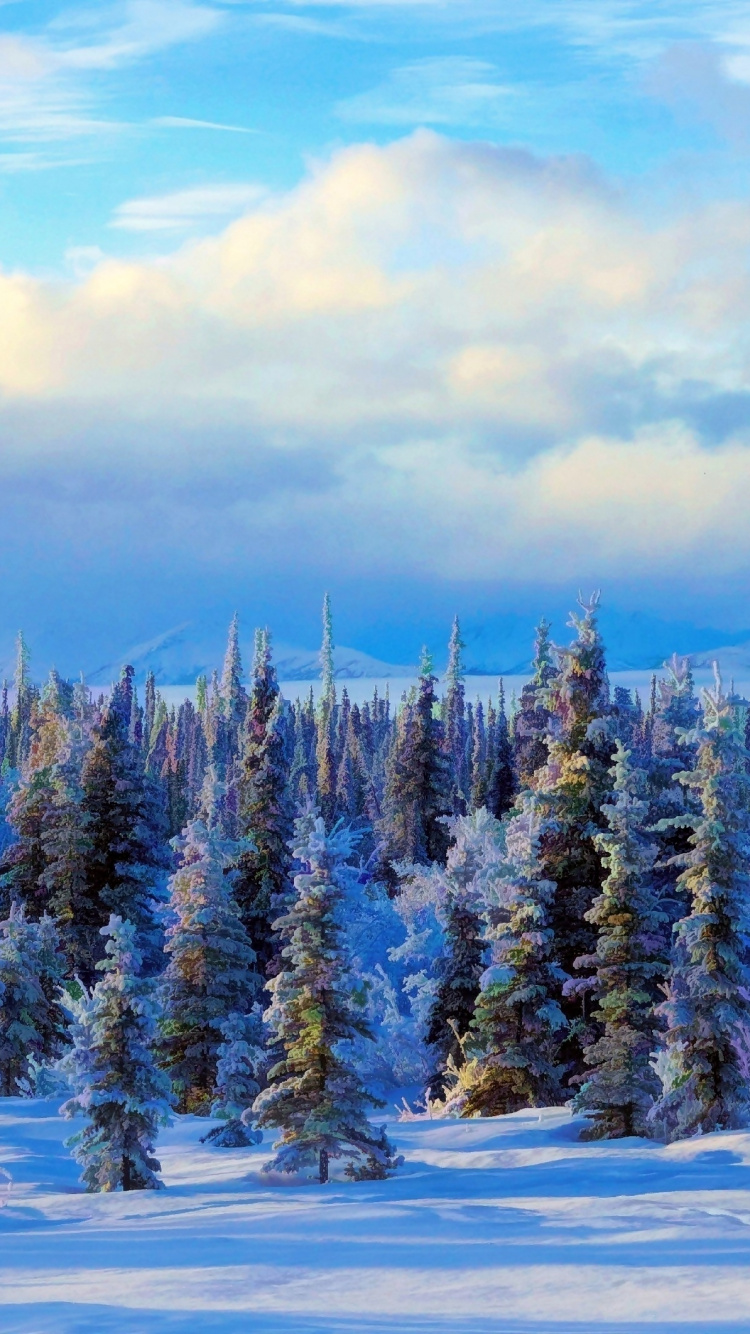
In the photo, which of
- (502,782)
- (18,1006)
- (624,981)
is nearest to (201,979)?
(18,1006)

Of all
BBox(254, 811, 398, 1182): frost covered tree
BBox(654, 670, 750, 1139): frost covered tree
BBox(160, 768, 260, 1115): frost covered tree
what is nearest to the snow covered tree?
BBox(160, 768, 260, 1115): frost covered tree

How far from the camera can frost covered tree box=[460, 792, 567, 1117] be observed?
32.2 meters

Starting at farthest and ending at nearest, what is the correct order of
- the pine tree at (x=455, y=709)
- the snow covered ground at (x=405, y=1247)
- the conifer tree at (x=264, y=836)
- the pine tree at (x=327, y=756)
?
the pine tree at (x=455, y=709) → the pine tree at (x=327, y=756) → the conifer tree at (x=264, y=836) → the snow covered ground at (x=405, y=1247)

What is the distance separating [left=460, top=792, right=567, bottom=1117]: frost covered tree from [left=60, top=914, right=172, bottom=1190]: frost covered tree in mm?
11122

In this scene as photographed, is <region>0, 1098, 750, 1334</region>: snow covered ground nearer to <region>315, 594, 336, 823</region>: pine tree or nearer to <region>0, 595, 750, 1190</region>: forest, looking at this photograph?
<region>0, 595, 750, 1190</region>: forest

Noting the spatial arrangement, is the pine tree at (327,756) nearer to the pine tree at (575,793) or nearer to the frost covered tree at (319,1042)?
the pine tree at (575,793)

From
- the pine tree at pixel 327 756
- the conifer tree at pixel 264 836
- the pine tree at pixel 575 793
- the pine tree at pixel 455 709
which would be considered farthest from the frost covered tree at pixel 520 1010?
the pine tree at pixel 455 709

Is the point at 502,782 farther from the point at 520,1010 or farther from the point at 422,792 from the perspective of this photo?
the point at 520,1010

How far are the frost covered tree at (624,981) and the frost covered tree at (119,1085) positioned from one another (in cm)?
923

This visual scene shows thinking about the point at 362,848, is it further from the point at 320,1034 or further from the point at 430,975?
the point at 320,1034

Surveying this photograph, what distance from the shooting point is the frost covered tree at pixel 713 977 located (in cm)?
2652

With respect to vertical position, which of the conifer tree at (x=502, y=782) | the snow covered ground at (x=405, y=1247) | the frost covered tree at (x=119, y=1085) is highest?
the conifer tree at (x=502, y=782)

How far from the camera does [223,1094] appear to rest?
115ft

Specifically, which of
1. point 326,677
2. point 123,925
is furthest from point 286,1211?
point 326,677
